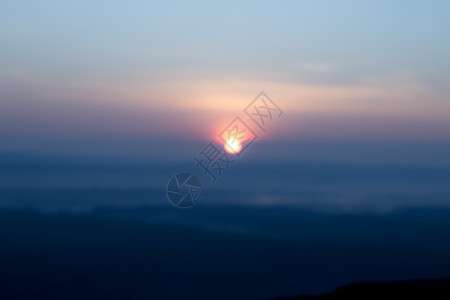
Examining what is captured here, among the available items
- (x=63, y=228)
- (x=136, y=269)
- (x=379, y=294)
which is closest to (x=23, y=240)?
(x=63, y=228)

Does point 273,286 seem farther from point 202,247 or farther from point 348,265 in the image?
point 202,247

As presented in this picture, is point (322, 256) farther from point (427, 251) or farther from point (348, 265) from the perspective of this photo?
point (427, 251)

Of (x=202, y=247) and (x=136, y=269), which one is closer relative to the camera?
(x=136, y=269)

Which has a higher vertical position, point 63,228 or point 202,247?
point 63,228

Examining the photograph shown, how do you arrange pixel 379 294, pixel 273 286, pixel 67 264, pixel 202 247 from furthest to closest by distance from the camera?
pixel 202 247 < pixel 67 264 < pixel 273 286 < pixel 379 294

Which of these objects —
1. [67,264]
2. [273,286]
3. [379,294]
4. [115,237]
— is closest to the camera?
[379,294]

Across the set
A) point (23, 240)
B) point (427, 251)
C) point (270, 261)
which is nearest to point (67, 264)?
point (23, 240)

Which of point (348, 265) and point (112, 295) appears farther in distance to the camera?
point (348, 265)

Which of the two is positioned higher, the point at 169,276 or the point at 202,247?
the point at 202,247

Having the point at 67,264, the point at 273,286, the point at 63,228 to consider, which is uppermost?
the point at 63,228
